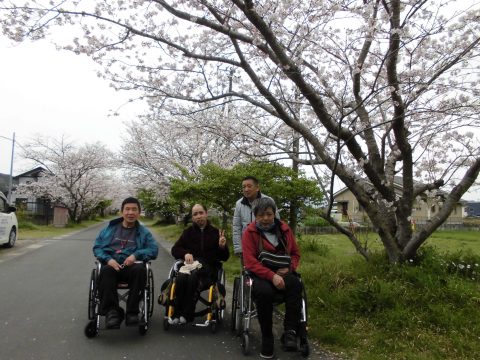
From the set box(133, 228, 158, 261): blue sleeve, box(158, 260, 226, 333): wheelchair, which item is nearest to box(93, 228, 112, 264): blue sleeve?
box(133, 228, 158, 261): blue sleeve

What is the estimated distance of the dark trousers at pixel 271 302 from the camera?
3.56 m

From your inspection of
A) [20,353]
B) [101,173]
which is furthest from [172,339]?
[101,173]

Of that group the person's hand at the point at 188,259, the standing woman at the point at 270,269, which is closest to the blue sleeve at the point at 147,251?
the person's hand at the point at 188,259

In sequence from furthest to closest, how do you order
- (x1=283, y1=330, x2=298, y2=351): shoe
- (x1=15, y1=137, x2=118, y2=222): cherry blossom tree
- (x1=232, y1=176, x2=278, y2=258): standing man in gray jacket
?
(x1=15, y1=137, x2=118, y2=222): cherry blossom tree < (x1=232, y1=176, x2=278, y2=258): standing man in gray jacket < (x1=283, y1=330, x2=298, y2=351): shoe

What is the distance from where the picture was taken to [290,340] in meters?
3.47

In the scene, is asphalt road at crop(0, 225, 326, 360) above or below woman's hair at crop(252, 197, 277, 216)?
below

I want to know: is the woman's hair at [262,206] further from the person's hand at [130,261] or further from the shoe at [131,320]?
the shoe at [131,320]

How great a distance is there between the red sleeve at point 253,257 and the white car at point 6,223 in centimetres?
957

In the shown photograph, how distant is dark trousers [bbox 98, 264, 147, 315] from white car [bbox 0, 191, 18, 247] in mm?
8599

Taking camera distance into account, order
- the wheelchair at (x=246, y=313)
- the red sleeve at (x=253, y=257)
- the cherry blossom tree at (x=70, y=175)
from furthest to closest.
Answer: the cherry blossom tree at (x=70, y=175)
the red sleeve at (x=253, y=257)
the wheelchair at (x=246, y=313)

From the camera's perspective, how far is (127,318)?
3896 mm

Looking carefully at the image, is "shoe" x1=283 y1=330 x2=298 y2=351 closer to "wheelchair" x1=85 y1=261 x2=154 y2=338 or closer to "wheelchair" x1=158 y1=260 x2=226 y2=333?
"wheelchair" x1=158 y1=260 x2=226 y2=333

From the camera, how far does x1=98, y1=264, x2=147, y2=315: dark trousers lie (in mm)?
3891

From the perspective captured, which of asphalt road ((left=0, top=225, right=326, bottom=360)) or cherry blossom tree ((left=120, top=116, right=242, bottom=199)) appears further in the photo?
cherry blossom tree ((left=120, top=116, right=242, bottom=199))
